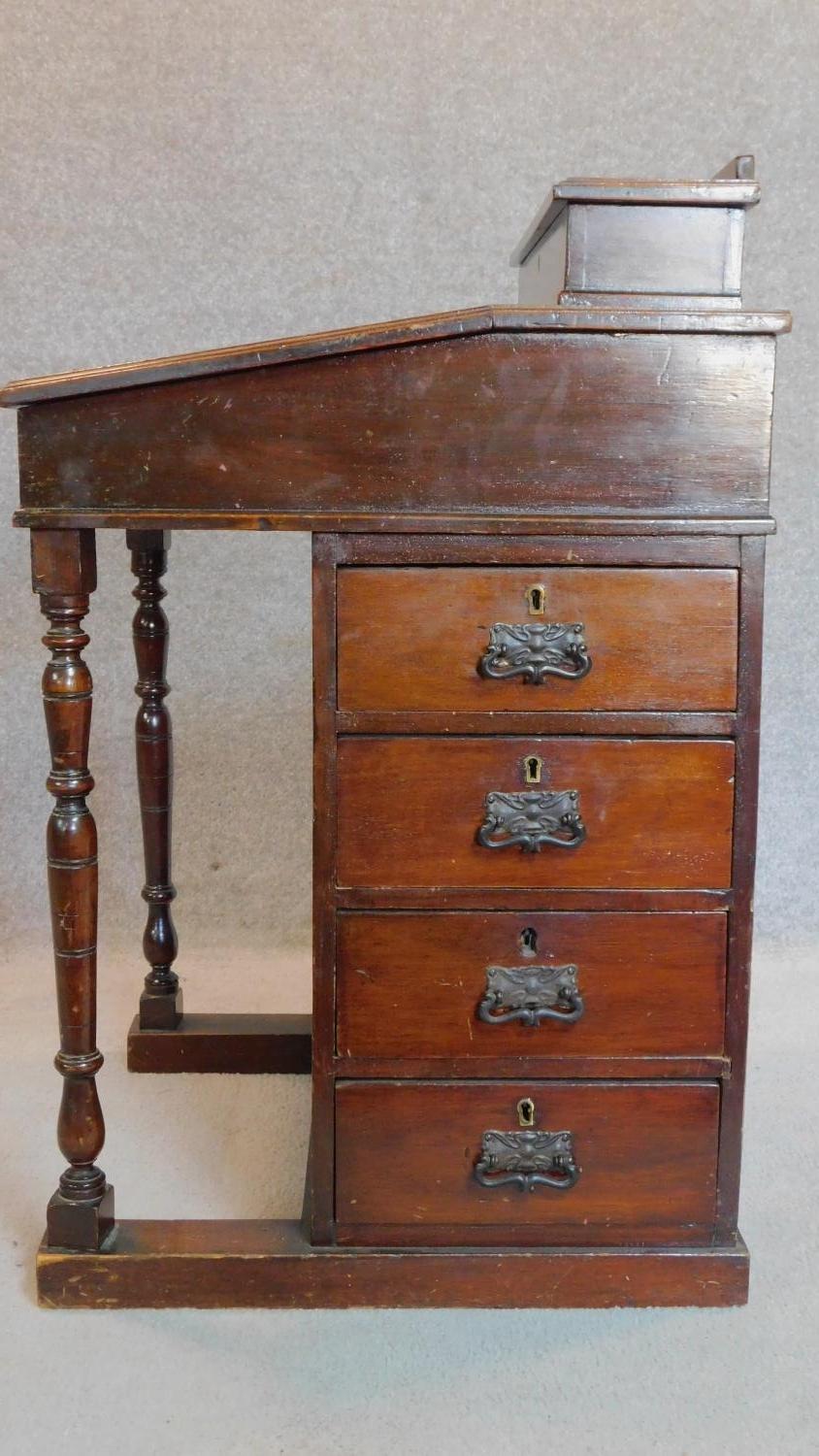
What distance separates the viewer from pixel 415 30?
240cm

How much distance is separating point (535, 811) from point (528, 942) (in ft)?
0.47

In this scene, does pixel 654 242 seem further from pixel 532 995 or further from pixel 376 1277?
pixel 376 1277

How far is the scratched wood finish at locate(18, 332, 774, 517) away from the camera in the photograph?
4.70 ft

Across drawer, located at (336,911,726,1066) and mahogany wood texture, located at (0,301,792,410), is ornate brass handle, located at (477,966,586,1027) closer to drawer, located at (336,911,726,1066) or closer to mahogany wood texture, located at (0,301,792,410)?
drawer, located at (336,911,726,1066)

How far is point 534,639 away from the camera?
1467mm

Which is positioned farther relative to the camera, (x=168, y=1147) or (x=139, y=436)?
(x=168, y=1147)

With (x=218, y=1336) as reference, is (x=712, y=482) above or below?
above

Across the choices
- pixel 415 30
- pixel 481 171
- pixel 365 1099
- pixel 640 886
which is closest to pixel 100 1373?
pixel 365 1099

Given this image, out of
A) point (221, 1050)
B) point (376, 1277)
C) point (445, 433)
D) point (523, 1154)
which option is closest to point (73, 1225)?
point (376, 1277)

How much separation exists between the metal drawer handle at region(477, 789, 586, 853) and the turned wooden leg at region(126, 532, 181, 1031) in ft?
2.53

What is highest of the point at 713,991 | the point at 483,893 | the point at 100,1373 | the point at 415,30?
the point at 415,30

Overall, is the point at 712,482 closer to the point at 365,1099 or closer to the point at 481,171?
the point at 365,1099

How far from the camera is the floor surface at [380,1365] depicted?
138cm

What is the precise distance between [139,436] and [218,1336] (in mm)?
914
